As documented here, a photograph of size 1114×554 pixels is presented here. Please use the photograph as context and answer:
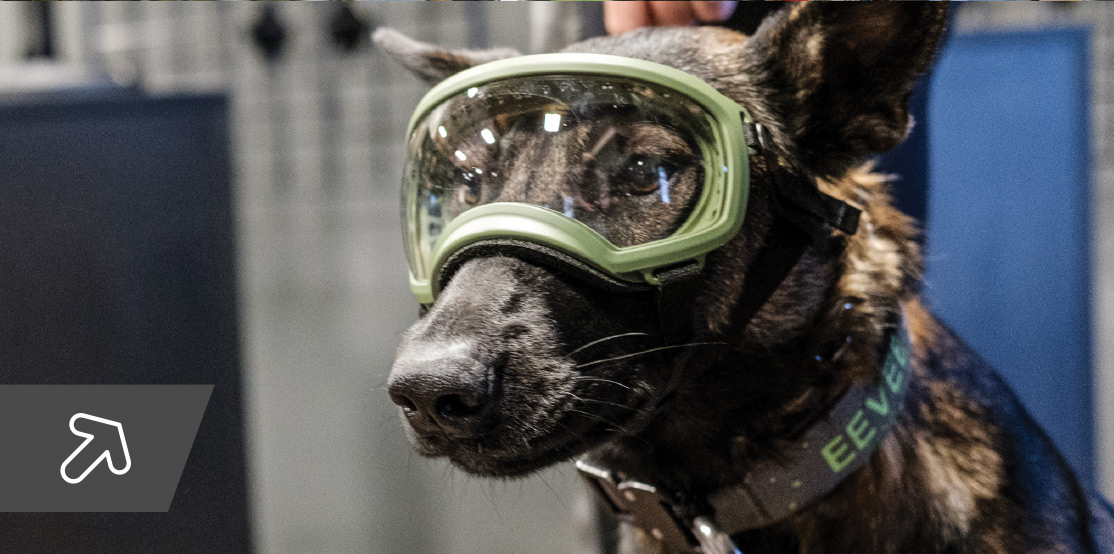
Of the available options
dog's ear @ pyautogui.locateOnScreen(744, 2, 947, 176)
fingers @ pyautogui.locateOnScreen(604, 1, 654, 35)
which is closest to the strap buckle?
dog's ear @ pyautogui.locateOnScreen(744, 2, 947, 176)

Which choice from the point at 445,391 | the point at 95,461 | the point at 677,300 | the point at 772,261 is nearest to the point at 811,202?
the point at 772,261

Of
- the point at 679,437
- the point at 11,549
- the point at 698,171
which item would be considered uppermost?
the point at 698,171

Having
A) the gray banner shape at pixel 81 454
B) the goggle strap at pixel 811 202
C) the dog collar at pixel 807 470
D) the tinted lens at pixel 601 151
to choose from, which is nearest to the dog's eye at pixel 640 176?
the tinted lens at pixel 601 151

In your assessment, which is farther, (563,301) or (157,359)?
(157,359)

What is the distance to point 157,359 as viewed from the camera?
0.94 meters

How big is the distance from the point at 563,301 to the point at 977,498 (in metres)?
0.53

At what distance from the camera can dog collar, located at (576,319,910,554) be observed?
35.1 inches

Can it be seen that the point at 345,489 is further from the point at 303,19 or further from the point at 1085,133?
the point at 1085,133

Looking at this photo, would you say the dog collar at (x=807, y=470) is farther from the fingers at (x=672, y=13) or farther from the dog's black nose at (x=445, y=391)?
the fingers at (x=672, y=13)

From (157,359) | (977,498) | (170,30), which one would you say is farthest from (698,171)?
(170,30)

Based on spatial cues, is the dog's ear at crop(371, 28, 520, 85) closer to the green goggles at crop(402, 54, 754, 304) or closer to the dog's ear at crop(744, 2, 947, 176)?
the green goggles at crop(402, 54, 754, 304)

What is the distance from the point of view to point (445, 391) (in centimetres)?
70

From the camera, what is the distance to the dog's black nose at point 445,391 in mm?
698

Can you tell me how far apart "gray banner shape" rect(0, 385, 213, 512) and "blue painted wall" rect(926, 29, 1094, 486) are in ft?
3.36
